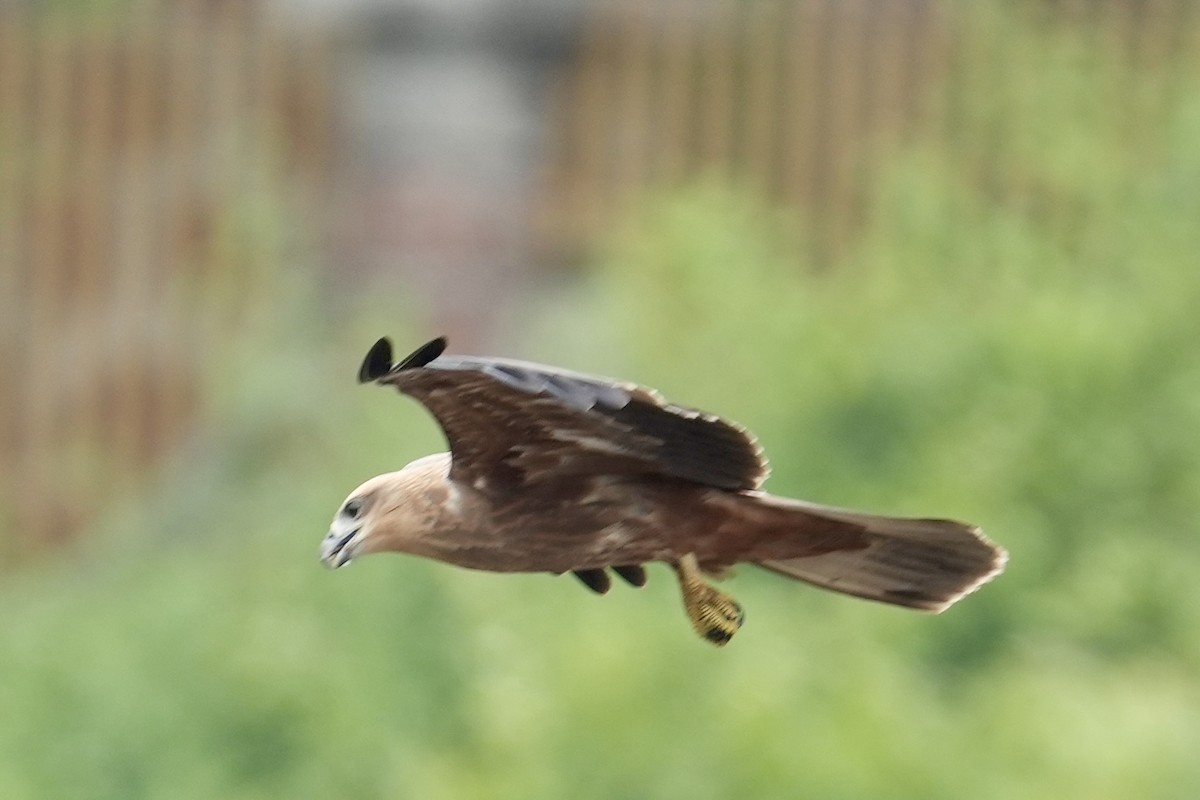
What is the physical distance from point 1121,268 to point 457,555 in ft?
19.6

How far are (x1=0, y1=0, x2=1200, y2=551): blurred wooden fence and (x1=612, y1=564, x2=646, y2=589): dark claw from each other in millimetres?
6969

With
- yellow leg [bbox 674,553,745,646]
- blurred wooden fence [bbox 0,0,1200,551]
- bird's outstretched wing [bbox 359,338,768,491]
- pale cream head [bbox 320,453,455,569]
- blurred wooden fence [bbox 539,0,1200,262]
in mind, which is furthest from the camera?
blurred wooden fence [bbox 539,0,1200,262]

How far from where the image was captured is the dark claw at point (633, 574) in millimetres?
4473

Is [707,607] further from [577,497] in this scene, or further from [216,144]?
[216,144]

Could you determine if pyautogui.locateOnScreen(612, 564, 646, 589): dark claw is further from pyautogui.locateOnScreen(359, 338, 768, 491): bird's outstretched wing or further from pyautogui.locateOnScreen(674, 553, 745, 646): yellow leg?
pyautogui.locateOnScreen(359, 338, 768, 491): bird's outstretched wing

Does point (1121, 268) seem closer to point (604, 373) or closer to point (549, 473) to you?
point (604, 373)

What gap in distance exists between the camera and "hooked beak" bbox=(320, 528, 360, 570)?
4.25 metres

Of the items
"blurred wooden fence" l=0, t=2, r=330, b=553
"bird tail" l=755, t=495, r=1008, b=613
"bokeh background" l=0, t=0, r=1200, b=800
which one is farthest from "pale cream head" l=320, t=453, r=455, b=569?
"blurred wooden fence" l=0, t=2, r=330, b=553

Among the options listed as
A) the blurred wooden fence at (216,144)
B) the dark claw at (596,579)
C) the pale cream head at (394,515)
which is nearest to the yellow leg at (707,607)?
the dark claw at (596,579)

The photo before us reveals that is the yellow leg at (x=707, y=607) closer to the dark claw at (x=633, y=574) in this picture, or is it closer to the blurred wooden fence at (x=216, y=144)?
the dark claw at (x=633, y=574)

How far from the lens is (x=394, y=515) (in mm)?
4211

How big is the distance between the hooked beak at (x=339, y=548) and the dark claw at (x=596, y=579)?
465 mm

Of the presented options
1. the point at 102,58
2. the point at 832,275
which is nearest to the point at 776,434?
the point at 832,275

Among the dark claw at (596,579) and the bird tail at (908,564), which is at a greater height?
the bird tail at (908,564)
